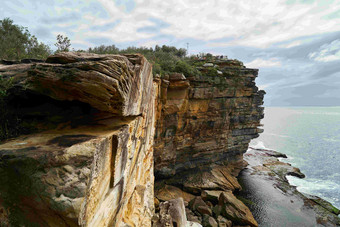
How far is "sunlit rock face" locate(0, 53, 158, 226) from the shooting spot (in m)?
2.64

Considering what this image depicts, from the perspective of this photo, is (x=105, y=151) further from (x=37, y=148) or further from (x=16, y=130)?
(x=16, y=130)

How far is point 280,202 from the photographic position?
59.5 feet

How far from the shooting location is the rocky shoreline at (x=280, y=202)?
608 inches

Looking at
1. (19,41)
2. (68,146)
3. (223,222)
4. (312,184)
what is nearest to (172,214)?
(223,222)

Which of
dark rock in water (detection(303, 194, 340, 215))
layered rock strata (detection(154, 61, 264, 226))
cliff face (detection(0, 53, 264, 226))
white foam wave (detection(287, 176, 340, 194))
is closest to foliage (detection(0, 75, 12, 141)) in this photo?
cliff face (detection(0, 53, 264, 226))

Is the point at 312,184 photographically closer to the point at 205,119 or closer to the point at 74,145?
the point at 205,119

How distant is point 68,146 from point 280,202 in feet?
79.1

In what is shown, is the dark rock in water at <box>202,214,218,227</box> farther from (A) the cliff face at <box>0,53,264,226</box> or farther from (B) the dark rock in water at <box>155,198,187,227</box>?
(A) the cliff face at <box>0,53,264,226</box>

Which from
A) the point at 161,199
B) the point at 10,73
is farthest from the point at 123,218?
the point at 161,199

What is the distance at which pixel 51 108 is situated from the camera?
4668mm

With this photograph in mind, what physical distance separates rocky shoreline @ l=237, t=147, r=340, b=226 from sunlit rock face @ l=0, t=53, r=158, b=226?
17.7 m

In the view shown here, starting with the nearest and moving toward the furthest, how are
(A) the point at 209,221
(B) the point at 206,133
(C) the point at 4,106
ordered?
(C) the point at 4,106 < (A) the point at 209,221 < (B) the point at 206,133

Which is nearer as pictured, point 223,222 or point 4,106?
point 4,106

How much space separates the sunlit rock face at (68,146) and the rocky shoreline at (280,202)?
17.7m
